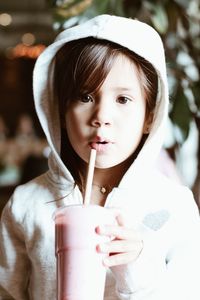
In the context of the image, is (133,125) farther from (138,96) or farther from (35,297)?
(35,297)

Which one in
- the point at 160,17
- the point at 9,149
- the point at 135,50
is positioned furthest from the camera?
the point at 9,149

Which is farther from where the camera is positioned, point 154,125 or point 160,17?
point 160,17

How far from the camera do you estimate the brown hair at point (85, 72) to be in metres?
0.83

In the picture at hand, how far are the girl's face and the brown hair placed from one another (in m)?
0.01

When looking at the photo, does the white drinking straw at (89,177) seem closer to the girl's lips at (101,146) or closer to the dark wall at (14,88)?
the girl's lips at (101,146)

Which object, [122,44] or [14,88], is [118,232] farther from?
[14,88]

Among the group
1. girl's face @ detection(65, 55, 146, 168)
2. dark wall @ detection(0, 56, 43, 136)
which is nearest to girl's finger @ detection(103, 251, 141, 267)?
girl's face @ detection(65, 55, 146, 168)

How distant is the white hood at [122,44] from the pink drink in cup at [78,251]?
8.0 inches

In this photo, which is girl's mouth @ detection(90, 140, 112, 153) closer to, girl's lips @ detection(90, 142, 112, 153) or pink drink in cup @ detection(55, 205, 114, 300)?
girl's lips @ detection(90, 142, 112, 153)

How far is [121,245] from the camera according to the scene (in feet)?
2.45

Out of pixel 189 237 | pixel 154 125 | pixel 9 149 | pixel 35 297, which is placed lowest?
pixel 9 149

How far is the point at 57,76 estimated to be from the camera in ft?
3.07

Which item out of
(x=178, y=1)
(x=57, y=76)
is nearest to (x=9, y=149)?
(x=178, y=1)

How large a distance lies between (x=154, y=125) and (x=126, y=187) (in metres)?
0.12
